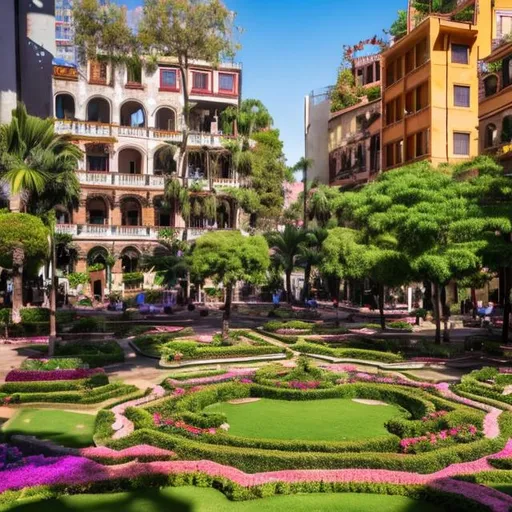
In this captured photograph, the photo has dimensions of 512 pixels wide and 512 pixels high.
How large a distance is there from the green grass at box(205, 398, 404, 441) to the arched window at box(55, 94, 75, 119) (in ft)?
140

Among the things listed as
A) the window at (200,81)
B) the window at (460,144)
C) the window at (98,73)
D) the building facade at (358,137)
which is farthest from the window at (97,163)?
the window at (460,144)

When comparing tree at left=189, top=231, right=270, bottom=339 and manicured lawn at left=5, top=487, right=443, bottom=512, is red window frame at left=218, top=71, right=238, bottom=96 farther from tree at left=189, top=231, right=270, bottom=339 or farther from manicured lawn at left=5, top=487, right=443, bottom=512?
manicured lawn at left=5, top=487, right=443, bottom=512

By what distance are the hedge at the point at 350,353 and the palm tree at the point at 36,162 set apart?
49.9 feet

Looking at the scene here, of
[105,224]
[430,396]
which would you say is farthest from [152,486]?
[105,224]

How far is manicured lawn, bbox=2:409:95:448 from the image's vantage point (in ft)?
45.6

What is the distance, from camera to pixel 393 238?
31062 millimetres

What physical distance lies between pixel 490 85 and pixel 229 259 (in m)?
22.8

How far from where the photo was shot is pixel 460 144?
43.5 meters

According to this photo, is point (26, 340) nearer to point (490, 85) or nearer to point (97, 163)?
point (97, 163)

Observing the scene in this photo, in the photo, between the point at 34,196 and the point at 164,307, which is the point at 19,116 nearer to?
the point at 34,196

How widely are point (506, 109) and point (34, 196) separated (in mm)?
28206

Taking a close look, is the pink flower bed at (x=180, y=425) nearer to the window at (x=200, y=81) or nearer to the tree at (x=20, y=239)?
the tree at (x=20, y=239)

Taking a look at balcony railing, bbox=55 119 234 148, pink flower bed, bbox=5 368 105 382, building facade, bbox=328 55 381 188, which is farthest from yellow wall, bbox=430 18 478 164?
pink flower bed, bbox=5 368 105 382

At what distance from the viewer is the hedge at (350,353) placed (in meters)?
24.1
